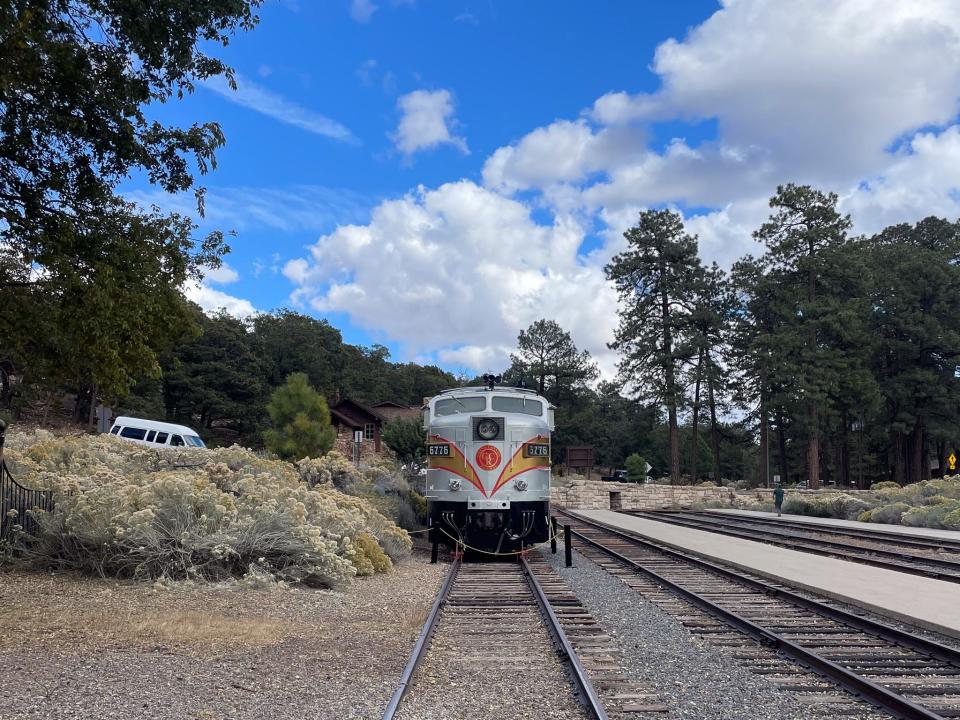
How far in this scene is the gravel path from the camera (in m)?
5.77

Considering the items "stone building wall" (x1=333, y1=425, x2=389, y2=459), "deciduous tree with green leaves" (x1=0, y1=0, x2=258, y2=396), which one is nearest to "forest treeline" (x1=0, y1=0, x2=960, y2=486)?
"deciduous tree with green leaves" (x1=0, y1=0, x2=258, y2=396)

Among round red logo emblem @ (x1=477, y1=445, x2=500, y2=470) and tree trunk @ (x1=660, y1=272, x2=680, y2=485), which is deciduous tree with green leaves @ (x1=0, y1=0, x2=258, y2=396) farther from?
tree trunk @ (x1=660, y1=272, x2=680, y2=485)

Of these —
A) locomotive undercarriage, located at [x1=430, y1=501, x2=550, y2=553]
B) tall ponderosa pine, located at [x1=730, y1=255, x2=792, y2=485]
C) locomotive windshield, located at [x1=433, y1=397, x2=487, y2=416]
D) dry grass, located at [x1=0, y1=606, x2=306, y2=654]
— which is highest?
tall ponderosa pine, located at [x1=730, y1=255, x2=792, y2=485]

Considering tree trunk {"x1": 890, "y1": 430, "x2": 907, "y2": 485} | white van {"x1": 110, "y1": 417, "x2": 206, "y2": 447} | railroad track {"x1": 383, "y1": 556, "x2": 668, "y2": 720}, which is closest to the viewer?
railroad track {"x1": 383, "y1": 556, "x2": 668, "y2": 720}

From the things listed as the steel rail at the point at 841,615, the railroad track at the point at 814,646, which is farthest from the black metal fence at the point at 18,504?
the steel rail at the point at 841,615

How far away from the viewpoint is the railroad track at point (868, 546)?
1392 centimetres

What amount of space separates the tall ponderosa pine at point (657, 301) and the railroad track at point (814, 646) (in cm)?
3568

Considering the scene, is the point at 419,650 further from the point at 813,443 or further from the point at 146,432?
the point at 813,443

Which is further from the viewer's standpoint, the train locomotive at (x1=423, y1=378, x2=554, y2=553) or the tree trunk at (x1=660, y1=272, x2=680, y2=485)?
the tree trunk at (x1=660, y1=272, x2=680, y2=485)

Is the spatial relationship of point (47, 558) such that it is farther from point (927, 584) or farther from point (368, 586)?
point (927, 584)

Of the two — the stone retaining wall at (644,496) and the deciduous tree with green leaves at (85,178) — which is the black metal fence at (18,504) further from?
the stone retaining wall at (644,496)

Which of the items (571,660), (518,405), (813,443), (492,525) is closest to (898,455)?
(813,443)

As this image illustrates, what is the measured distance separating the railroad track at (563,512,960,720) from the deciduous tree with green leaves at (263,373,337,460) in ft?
84.6

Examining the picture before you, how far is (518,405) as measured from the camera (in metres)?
15.4
